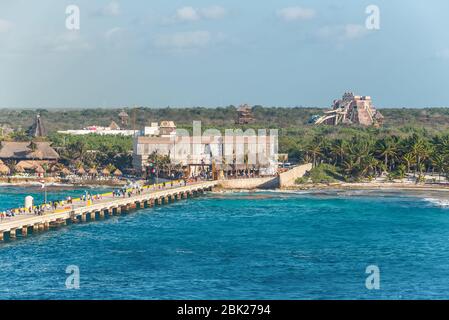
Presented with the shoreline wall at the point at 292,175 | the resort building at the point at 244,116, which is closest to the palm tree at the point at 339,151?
the shoreline wall at the point at 292,175

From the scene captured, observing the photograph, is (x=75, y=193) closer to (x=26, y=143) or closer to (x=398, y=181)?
(x=26, y=143)

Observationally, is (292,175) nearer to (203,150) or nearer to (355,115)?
(203,150)

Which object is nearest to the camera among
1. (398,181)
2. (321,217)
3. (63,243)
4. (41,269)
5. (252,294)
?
(252,294)

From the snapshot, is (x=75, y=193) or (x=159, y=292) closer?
(x=159, y=292)


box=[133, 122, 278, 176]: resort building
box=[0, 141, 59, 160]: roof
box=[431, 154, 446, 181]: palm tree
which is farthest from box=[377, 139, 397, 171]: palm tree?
box=[0, 141, 59, 160]: roof

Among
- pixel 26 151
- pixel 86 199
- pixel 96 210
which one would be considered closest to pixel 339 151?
pixel 26 151

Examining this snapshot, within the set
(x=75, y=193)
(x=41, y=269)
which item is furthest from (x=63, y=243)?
(x=75, y=193)

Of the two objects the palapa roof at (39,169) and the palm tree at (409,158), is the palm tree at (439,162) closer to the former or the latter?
the palm tree at (409,158)
